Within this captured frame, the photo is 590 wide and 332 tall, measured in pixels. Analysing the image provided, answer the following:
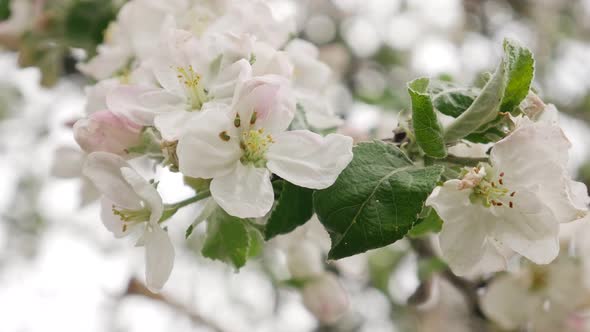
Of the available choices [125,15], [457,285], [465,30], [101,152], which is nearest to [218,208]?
[101,152]

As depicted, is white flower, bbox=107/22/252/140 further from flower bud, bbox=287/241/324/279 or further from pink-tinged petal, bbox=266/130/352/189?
flower bud, bbox=287/241/324/279

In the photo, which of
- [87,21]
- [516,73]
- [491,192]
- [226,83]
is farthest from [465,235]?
[87,21]

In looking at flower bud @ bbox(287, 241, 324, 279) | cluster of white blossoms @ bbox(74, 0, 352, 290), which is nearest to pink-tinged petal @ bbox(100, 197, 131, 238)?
cluster of white blossoms @ bbox(74, 0, 352, 290)

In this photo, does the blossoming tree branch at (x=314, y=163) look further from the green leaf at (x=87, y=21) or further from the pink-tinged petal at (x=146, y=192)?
the green leaf at (x=87, y=21)

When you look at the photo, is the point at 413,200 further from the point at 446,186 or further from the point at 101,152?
the point at 101,152

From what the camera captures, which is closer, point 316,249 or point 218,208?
point 218,208

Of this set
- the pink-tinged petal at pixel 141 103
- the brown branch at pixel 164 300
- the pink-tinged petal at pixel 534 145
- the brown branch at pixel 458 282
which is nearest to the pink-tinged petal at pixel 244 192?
the pink-tinged petal at pixel 141 103
